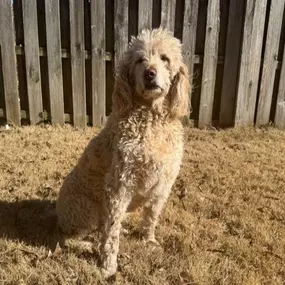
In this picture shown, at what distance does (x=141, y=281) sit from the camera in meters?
2.82

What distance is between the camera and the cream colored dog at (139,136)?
2803mm

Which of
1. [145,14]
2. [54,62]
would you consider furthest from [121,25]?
[54,62]

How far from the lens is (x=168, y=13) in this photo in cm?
529

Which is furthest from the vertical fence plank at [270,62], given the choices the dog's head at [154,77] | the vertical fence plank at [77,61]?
the dog's head at [154,77]

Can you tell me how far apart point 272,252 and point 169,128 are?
1.28m

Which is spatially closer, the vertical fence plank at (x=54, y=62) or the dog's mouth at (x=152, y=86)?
the dog's mouth at (x=152, y=86)

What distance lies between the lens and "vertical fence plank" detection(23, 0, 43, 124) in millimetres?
5227

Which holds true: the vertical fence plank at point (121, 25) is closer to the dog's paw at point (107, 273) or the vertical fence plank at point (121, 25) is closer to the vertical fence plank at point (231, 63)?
the vertical fence plank at point (231, 63)

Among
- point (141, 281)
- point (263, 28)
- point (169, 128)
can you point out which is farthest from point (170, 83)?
point (263, 28)

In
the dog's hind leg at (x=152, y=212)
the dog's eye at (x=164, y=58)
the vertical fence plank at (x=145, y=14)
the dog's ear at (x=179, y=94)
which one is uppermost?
the vertical fence plank at (x=145, y=14)

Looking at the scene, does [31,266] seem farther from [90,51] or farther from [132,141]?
[90,51]

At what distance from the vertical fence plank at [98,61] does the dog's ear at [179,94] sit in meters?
2.67

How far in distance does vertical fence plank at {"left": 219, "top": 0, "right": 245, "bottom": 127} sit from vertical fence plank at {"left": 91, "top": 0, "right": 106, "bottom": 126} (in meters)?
1.67

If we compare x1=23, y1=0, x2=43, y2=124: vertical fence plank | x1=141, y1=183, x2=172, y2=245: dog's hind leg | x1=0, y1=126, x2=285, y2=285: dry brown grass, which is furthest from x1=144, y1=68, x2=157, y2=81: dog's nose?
x1=23, y1=0, x2=43, y2=124: vertical fence plank
